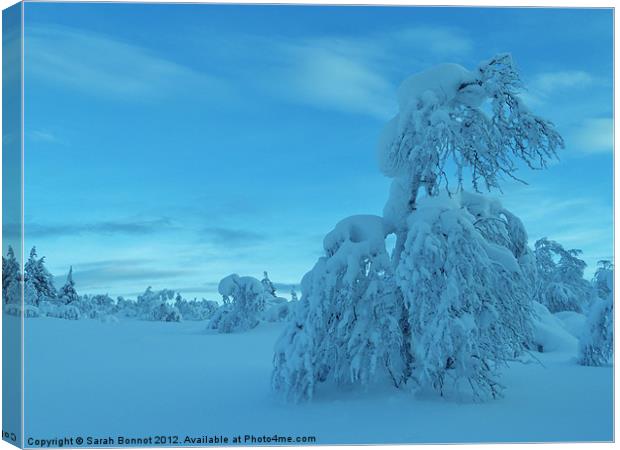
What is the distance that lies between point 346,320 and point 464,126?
2970mm

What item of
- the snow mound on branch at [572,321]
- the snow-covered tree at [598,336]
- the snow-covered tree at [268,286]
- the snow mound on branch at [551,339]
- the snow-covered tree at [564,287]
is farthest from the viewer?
the snow-covered tree at [268,286]

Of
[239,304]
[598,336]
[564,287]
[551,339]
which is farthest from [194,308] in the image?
[598,336]

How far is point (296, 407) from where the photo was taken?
9094 mm

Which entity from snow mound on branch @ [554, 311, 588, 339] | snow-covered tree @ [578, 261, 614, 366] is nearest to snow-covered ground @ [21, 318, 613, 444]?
snow-covered tree @ [578, 261, 614, 366]

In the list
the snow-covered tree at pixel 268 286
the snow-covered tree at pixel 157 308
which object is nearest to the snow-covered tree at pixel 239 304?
the snow-covered tree at pixel 268 286

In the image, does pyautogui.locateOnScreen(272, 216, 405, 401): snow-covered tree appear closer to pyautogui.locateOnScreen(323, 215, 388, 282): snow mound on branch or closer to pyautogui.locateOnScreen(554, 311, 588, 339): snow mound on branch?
pyautogui.locateOnScreen(323, 215, 388, 282): snow mound on branch

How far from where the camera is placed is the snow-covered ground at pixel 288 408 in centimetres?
838

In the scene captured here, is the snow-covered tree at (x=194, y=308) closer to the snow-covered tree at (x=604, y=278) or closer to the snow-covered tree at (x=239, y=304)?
the snow-covered tree at (x=239, y=304)

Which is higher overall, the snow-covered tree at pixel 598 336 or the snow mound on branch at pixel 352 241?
the snow mound on branch at pixel 352 241

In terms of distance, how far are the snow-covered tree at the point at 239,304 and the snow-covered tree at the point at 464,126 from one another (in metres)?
14.1

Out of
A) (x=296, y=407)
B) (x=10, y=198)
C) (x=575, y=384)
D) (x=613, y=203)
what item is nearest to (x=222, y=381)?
(x=296, y=407)

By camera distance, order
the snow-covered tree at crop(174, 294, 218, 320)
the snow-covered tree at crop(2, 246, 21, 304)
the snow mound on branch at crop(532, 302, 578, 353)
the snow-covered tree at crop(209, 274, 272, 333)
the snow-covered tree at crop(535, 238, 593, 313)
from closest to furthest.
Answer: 1. the snow-covered tree at crop(2, 246, 21, 304)
2. the snow mound on branch at crop(532, 302, 578, 353)
3. the snow-covered tree at crop(535, 238, 593, 313)
4. the snow-covered tree at crop(209, 274, 272, 333)
5. the snow-covered tree at crop(174, 294, 218, 320)

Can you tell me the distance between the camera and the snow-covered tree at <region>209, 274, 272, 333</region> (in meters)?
23.1

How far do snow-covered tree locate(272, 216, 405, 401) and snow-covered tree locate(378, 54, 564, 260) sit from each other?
110 cm
